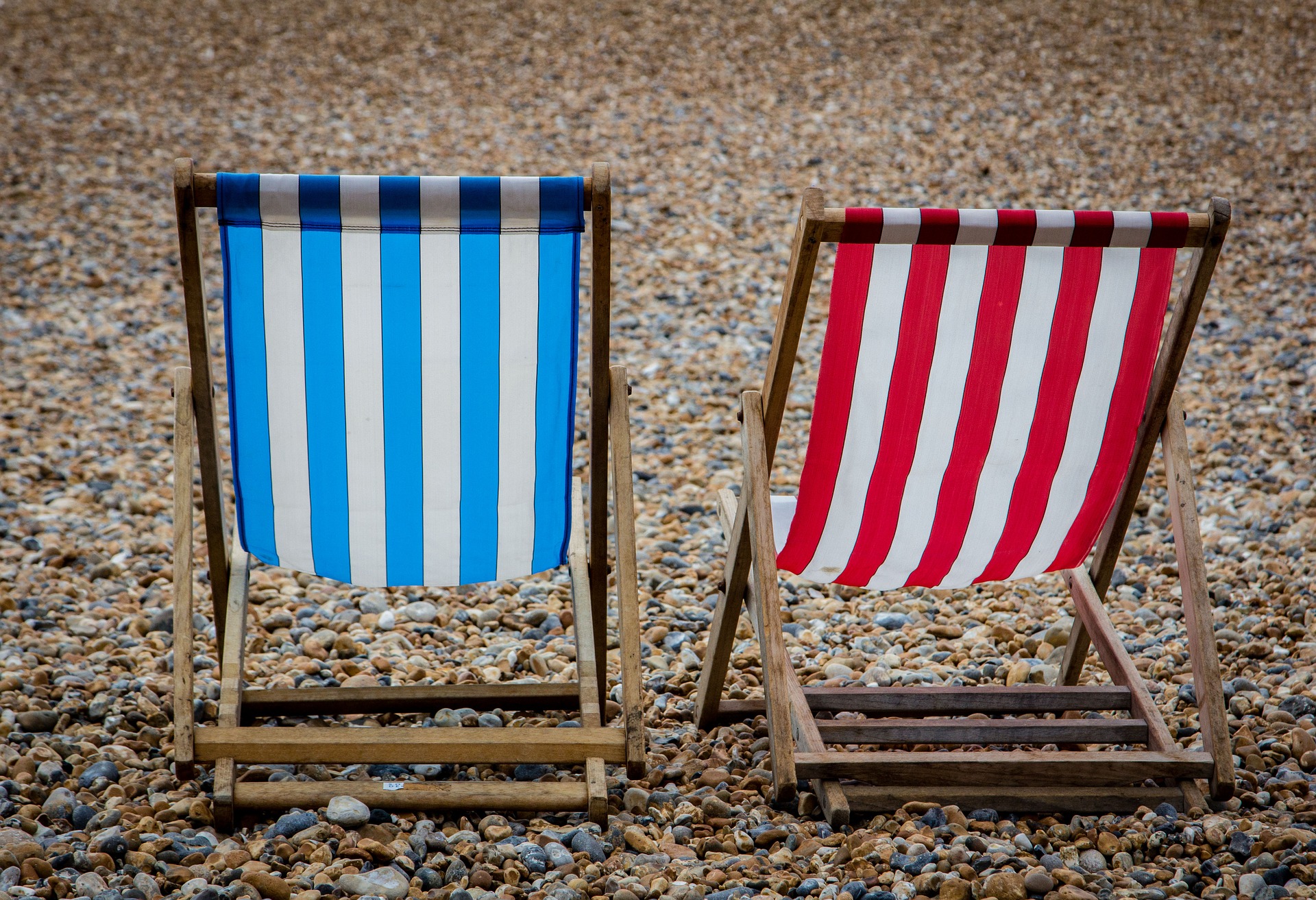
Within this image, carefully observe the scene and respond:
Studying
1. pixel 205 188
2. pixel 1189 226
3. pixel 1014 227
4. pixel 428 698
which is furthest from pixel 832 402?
pixel 205 188

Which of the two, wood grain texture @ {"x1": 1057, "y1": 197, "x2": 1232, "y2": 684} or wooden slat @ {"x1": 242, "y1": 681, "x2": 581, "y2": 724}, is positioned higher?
wood grain texture @ {"x1": 1057, "y1": 197, "x2": 1232, "y2": 684}

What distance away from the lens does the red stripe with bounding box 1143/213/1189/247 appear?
2020 mm

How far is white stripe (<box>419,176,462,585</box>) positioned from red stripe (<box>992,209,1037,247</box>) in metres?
0.96

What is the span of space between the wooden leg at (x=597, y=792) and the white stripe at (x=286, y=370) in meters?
0.73

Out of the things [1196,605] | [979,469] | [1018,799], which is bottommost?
[1018,799]

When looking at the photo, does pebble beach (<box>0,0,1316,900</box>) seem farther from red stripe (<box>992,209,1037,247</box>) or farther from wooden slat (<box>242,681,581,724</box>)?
red stripe (<box>992,209,1037,247</box>)

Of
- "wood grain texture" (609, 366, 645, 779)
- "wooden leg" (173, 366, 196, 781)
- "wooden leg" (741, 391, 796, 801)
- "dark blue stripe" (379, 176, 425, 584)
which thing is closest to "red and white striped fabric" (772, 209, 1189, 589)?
"wooden leg" (741, 391, 796, 801)

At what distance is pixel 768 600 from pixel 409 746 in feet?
2.34

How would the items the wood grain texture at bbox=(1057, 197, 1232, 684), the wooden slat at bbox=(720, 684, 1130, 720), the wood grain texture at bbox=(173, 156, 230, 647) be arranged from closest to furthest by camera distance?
the wood grain texture at bbox=(173, 156, 230, 647) < the wood grain texture at bbox=(1057, 197, 1232, 684) < the wooden slat at bbox=(720, 684, 1130, 720)

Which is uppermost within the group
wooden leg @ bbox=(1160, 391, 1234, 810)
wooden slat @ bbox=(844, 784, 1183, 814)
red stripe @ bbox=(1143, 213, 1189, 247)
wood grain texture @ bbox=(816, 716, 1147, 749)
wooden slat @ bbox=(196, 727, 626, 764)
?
red stripe @ bbox=(1143, 213, 1189, 247)

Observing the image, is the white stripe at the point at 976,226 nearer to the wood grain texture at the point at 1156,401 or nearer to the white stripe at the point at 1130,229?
the white stripe at the point at 1130,229

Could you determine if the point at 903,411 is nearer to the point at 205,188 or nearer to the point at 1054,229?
the point at 1054,229

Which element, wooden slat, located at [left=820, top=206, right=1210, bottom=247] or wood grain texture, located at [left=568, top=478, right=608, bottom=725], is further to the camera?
wood grain texture, located at [left=568, top=478, right=608, bottom=725]

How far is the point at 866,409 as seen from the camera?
2.21 metres
